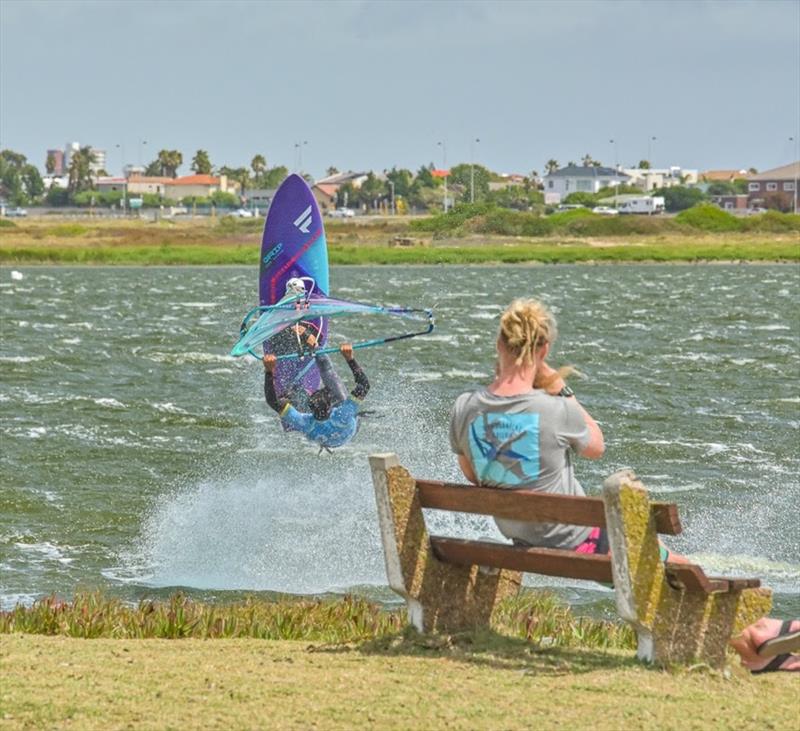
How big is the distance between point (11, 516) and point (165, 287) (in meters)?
56.4

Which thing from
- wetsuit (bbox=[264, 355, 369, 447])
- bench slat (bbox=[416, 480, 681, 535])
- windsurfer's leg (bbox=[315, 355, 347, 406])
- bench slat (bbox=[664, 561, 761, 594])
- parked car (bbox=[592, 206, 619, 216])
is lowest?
parked car (bbox=[592, 206, 619, 216])

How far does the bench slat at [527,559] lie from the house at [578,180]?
174134mm

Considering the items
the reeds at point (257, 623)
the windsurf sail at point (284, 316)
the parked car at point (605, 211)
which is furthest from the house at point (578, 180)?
the reeds at point (257, 623)

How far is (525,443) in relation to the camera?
7992 mm

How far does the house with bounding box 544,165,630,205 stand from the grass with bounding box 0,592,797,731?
174 meters

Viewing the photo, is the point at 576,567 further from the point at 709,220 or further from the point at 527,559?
the point at 709,220

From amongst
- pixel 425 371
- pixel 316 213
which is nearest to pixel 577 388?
pixel 425 371

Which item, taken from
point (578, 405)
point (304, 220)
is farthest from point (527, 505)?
point (304, 220)

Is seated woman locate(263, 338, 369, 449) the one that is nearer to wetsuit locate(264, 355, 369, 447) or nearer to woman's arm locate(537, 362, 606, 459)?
wetsuit locate(264, 355, 369, 447)

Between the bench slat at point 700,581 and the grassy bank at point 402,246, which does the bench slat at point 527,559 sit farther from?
the grassy bank at point 402,246

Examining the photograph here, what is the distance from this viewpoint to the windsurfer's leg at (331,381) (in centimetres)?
1434

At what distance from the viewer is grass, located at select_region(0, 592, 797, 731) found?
6.94m

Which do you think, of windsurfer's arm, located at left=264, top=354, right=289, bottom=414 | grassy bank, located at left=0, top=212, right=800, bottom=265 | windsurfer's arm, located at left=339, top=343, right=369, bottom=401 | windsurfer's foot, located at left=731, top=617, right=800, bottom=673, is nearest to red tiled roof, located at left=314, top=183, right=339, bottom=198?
grassy bank, located at left=0, top=212, right=800, bottom=265

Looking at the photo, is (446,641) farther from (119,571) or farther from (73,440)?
(73,440)
